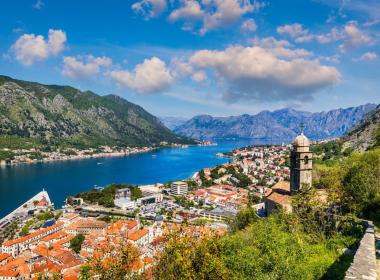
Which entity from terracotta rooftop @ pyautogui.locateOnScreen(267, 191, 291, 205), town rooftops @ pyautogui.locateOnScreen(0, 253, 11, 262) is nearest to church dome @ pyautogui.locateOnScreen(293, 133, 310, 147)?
terracotta rooftop @ pyautogui.locateOnScreen(267, 191, 291, 205)

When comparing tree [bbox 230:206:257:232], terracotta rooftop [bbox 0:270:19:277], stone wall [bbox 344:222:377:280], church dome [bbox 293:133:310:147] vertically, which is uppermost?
church dome [bbox 293:133:310:147]

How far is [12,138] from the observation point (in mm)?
176375

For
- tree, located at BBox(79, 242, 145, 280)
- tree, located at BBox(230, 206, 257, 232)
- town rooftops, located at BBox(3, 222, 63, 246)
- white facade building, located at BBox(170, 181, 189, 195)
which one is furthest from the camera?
white facade building, located at BBox(170, 181, 189, 195)

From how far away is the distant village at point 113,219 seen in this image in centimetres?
3694

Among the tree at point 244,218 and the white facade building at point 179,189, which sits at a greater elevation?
the tree at point 244,218

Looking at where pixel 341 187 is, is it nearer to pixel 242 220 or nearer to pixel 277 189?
pixel 242 220

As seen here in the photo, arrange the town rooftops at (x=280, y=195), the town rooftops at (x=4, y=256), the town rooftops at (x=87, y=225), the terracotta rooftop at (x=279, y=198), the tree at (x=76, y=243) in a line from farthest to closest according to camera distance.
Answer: the town rooftops at (x=87, y=225) < the tree at (x=76, y=243) < the town rooftops at (x=4, y=256) < the town rooftops at (x=280, y=195) < the terracotta rooftop at (x=279, y=198)

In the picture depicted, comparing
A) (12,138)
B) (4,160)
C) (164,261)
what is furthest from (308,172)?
(12,138)

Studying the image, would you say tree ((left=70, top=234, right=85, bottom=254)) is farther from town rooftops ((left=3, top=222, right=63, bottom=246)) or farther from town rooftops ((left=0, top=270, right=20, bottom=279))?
town rooftops ((left=0, top=270, right=20, bottom=279))

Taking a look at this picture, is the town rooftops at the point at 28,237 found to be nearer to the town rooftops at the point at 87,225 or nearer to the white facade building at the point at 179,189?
the town rooftops at the point at 87,225

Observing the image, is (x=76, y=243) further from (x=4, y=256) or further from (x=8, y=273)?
(x=8, y=273)

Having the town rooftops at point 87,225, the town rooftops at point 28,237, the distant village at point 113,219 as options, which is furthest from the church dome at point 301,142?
the town rooftops at point 28,237

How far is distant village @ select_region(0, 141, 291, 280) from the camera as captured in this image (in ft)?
121

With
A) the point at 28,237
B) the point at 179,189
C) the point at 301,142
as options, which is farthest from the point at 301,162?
the point at 179,189
